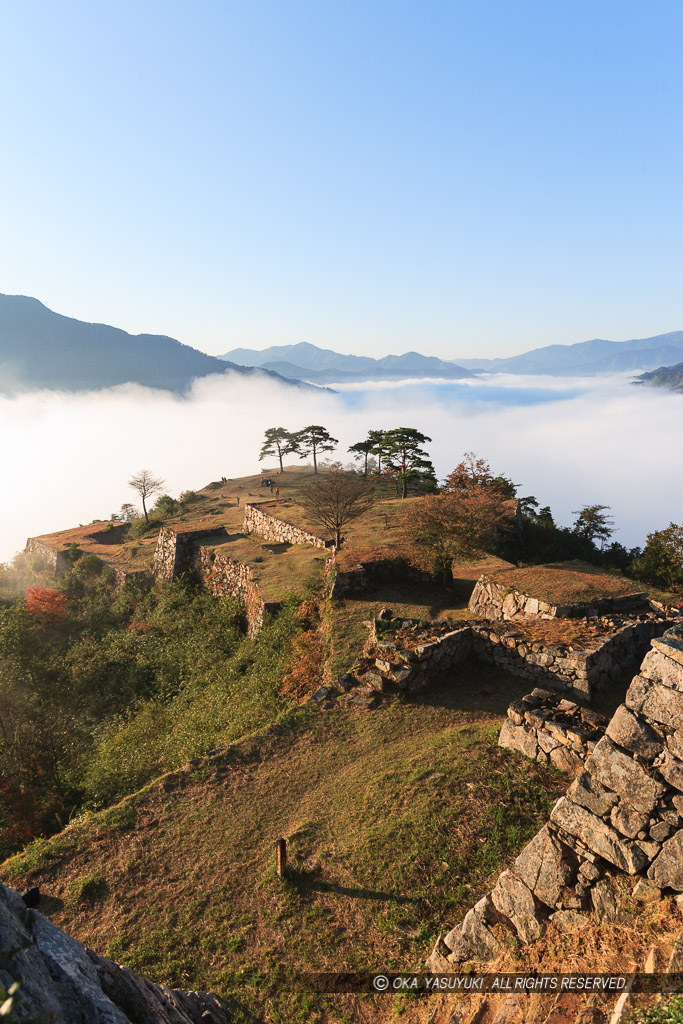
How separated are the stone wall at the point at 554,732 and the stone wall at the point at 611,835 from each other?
12.8 feet

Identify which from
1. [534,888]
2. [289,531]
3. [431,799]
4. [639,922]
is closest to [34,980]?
[534,888]

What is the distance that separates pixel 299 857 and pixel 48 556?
4391cm

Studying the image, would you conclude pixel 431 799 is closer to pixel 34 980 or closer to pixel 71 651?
pixel 34 980

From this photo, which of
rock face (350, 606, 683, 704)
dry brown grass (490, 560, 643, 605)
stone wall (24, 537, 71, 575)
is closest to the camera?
rock face (350, 606, 683, 704)

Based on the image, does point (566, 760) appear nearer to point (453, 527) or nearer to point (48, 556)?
point (453, 527)

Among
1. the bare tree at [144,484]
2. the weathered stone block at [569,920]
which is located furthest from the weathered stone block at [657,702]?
the bare tree at [144,484]

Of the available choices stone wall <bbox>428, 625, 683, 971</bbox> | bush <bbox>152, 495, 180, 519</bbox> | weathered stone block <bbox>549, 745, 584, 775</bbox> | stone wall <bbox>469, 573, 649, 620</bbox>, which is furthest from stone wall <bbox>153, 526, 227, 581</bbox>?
stone wall <bbox>428, 625, 683, 971</bbox>

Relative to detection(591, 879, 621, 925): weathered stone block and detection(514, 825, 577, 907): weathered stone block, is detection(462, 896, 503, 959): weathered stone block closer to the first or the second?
detection(514, 825, 577, 907): weathered stone block

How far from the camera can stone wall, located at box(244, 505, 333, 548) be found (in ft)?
99.9

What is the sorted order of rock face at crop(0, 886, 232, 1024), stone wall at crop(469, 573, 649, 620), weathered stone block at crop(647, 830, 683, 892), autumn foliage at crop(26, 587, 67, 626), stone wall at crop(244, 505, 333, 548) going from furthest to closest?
stone wall at crop(244, 505, 333, 548)
autumn foliage at crop(26, 587, 67, 626)
stone wall at crop(469, 573, 649, 620)
weathered stone block at crop(647, 830, 683, 892)
rock face at crop(0, 886, 232, 1024)

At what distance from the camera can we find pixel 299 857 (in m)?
9.38

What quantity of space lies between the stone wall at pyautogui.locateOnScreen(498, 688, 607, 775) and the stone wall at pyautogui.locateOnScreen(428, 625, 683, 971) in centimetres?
389

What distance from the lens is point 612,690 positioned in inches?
535

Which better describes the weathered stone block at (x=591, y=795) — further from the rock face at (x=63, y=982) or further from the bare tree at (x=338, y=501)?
the bare tree at (x=338, y=501)
